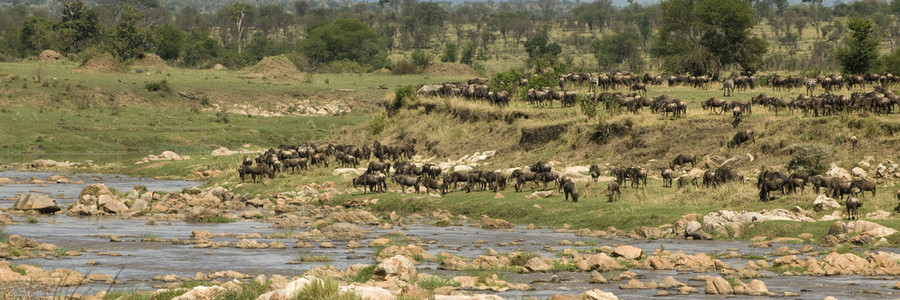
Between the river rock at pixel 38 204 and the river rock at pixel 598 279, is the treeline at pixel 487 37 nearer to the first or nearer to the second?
the river rock at pixel 38 204

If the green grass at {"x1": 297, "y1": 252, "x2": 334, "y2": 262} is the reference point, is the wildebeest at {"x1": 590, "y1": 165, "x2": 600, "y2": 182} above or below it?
below

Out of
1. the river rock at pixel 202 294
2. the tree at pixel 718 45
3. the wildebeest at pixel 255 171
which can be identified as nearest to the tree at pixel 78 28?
the tree at pixel 718 45

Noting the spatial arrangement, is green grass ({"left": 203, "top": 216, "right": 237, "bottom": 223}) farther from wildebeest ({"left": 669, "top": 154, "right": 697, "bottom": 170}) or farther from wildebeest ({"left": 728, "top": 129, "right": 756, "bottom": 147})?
wildebeest ({"left": 728, "top": 129, "right": 756, "bottom": 147})

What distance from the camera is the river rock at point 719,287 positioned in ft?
59.1

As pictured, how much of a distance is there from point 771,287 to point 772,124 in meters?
21.8

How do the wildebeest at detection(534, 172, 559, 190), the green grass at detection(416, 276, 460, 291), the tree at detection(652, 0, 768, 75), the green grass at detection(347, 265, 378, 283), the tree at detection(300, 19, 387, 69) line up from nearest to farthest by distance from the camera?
1. the green grass at detection(416, 276, 460, 291)
2. the green grass at detection(347, 265, 378, 283)
3. the wildebeest at detection(534, 172, 559, 190)
4. the tree at detection(652, 0, 768, 75)
5. the tree at detection(300, 19, 387, 69)

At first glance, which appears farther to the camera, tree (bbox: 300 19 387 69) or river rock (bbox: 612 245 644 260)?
tree (bbox: 300 19 387 69)

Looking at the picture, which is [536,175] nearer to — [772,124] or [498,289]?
[772,124]

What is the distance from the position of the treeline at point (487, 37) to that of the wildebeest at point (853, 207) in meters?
34.6

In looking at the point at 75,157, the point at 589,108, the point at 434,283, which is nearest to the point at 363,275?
the point at 434,283

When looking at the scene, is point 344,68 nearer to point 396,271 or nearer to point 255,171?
point 255,171

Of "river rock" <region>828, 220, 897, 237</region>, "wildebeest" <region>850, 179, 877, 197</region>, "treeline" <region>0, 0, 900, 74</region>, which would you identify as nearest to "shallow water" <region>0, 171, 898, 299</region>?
"river rock" <region>828, 220, 897, 237</region>

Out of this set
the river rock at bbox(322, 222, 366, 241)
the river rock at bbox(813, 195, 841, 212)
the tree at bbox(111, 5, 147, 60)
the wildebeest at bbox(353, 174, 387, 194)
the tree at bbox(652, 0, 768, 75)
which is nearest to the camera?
the river rock at bbox(813, 195, 841, 212)

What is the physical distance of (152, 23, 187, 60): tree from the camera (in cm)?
11794
